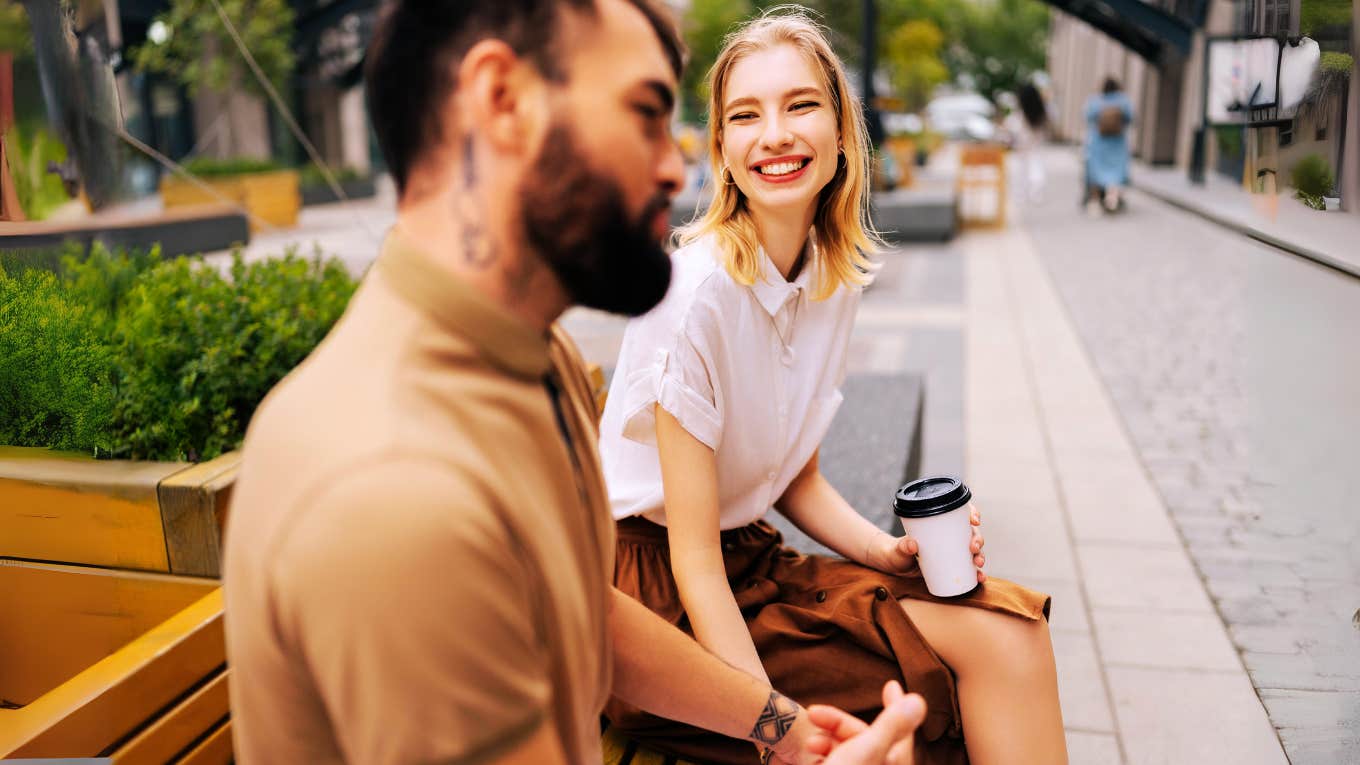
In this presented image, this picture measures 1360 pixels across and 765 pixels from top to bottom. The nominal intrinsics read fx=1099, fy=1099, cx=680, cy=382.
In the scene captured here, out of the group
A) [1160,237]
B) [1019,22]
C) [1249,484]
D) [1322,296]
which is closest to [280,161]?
[1160,237]

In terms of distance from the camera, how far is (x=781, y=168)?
2.15 m

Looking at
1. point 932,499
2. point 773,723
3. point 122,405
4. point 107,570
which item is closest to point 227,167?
point 122,405

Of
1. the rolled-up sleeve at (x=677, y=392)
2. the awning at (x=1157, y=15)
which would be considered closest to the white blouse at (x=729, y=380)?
the rolled-up sleeve at (x=677, y=392)

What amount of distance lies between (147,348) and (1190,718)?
2.91 meters

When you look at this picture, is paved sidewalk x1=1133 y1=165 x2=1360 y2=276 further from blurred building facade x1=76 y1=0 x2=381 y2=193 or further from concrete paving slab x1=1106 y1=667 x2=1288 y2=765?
blurred building facade x1=76 y1=0 x2=381 y2=193

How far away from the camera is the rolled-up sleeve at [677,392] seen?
196 cm

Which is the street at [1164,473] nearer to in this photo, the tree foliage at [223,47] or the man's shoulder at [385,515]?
the man's shoulder at [385,515]

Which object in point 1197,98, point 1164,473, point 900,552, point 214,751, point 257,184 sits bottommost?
point 1164,473

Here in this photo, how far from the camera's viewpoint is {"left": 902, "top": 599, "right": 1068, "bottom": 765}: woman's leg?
1934 millimetres

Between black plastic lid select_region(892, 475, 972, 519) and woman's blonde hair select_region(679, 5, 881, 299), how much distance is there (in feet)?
1.53

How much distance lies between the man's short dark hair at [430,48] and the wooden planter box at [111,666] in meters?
1.07

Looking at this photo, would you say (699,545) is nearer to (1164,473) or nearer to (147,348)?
(147,348)

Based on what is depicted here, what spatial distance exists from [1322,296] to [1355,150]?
26.5 ft

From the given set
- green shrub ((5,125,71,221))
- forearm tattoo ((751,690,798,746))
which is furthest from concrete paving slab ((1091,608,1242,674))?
green shrub ((5,125,71,221))
